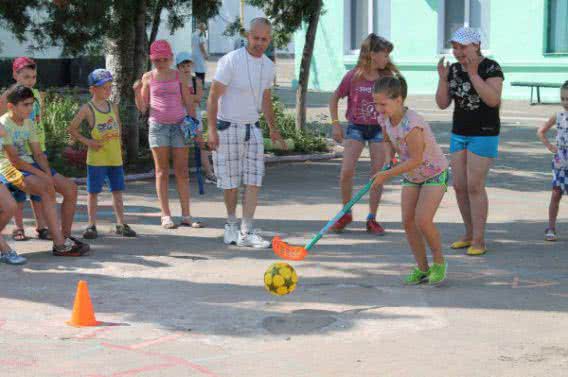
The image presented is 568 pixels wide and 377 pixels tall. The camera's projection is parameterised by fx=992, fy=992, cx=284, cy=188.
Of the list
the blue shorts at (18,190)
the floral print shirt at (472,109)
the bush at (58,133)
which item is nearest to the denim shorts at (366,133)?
the floral print shirt at (472,109)

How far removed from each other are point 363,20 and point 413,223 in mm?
20195

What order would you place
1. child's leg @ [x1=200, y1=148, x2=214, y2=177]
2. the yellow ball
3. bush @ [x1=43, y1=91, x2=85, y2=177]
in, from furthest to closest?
bush @ [x1=43, y1=91, x2=85, y2=177] → child's leg @ [x1=200, y1=148, x2=214, y2=177] → the yellow ball

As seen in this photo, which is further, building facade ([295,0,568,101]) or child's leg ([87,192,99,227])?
building facade ([295,0,568,101])

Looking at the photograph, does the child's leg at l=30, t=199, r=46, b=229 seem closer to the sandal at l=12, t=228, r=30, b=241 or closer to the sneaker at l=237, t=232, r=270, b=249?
the sandal at l=12, t=228, r=30, b=241

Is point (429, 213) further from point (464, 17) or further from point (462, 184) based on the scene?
point (464, 17)

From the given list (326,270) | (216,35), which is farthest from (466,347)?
(216,35)

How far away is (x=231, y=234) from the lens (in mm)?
8680

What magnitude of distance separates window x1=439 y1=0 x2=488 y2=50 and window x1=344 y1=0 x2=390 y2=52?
1676 mm

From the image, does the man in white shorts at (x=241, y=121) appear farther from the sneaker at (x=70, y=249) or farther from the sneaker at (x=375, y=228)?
the sneaker at (x=70, y=249)

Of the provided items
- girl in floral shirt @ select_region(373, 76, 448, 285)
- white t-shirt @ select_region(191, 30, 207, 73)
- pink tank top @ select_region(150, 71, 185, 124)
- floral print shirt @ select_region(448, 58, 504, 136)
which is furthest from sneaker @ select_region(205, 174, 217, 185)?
white t-shirt @ select_region(191, 30, 207, 73)

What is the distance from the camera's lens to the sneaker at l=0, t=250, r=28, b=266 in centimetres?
773

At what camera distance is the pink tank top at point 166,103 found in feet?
30.4

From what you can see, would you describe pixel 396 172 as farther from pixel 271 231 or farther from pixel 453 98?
pixel 271 231

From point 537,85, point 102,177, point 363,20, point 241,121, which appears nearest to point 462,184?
point 241,121
